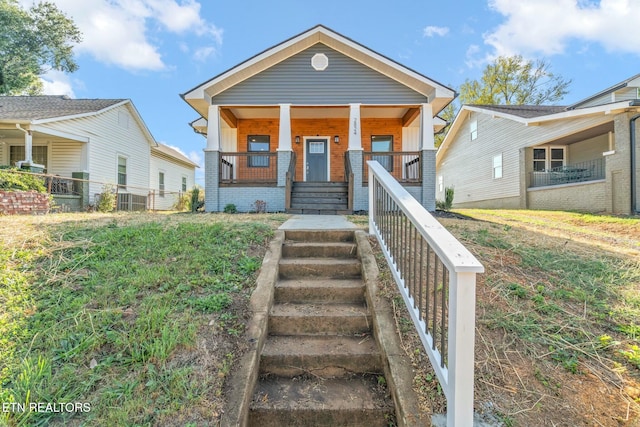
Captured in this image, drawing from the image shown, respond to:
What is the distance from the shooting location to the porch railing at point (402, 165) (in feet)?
30.8

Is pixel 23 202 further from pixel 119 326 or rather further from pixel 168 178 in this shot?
pixel 168 178

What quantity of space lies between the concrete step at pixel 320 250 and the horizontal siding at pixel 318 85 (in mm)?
6838

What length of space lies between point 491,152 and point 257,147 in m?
11.9

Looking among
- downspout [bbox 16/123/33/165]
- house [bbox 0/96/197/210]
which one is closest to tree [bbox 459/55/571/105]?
house [bbox 0/96/197/210]

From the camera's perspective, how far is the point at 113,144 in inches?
562

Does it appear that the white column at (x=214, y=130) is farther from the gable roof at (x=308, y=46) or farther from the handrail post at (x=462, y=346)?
the handrail post at (x=462, y=346)

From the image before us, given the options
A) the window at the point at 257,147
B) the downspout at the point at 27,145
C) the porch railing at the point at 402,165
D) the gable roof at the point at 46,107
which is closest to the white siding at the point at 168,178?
the gable roof at the point at 46,107

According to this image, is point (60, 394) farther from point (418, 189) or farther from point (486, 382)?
point (418, 189)

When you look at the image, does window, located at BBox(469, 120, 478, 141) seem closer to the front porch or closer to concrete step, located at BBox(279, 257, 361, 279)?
the front porch

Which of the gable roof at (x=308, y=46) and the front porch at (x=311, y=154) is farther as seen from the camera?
the front porch at (x=311, y=154)

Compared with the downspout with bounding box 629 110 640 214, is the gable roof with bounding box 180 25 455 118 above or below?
above

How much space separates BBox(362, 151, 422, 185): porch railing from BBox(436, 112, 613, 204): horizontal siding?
21.6 feet

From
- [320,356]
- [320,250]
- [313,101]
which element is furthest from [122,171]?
[320,356]

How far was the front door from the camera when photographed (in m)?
11.9
